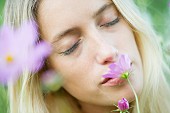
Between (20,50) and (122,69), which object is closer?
(122,69)

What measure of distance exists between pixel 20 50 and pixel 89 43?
5.1 inches

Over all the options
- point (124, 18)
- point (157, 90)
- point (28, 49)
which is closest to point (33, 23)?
point (28, 49)

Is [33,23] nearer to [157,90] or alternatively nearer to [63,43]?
[63,43]

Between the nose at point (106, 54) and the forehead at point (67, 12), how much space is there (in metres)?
0.06

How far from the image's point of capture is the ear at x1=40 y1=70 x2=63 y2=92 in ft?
3.28

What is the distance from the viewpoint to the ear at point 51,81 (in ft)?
3.28

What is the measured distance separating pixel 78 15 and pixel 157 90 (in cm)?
30

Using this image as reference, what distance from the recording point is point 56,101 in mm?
1104

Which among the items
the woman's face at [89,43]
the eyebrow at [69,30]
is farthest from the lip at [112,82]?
the eyebrow at [69,30]

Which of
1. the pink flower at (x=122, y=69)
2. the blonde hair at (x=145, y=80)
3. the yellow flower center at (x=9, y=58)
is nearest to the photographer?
the pink flower at (x=122, y=69)

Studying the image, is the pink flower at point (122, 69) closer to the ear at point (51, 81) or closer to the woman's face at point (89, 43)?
the woman's face at point (89, 43)

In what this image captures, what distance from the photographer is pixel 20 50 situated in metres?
0.92

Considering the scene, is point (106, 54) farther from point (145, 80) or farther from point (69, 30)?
point (145, 80)

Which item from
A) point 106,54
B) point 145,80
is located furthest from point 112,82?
point 145,80
